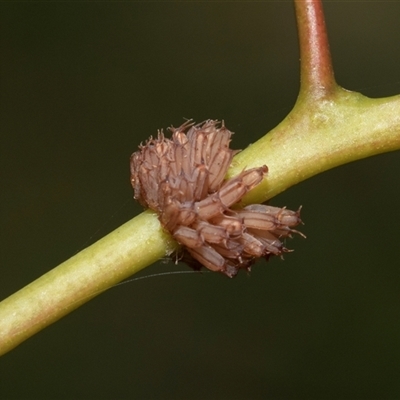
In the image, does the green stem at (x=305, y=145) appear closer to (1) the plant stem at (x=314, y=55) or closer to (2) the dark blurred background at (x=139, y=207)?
(1) the plant stem at (x=314, y=55)

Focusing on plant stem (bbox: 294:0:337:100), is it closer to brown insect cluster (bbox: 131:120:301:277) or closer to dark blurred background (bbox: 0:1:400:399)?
brown insect cluster (bbox: 131:120:301:277)

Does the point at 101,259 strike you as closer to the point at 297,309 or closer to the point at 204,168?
the point at 204,168

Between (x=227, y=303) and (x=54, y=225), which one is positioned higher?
(x=54, y=225)

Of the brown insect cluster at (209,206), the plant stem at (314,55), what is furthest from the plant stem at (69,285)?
the plant stem at (314,55)

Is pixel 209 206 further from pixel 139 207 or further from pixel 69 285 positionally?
pixel 139 207

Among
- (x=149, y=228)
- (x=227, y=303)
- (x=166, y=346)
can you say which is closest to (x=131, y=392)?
(x=166, y=346)

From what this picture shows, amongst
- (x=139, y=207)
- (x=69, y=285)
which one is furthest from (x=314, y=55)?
(x=139, y=207)
